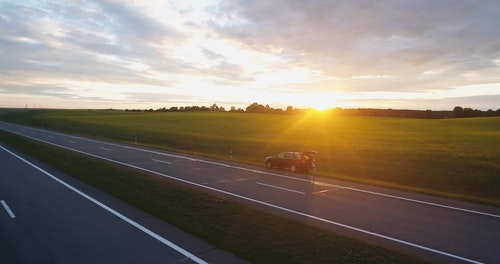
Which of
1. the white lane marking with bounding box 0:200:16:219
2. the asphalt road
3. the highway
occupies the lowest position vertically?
the asphalt road

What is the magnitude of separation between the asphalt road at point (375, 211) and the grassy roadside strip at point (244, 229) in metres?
1.40

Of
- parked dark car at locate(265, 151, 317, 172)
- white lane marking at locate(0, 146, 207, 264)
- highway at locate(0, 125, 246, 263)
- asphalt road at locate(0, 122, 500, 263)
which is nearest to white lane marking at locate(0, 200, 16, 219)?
highway at locate(0, 125, 246, 263)

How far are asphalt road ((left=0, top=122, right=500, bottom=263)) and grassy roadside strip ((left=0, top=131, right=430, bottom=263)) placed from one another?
140cm

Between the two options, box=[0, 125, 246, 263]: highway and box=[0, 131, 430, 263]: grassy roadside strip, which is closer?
box=[0, 125, 246, 263]: highway

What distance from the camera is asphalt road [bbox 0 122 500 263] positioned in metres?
10.3

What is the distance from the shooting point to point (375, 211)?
1439cm

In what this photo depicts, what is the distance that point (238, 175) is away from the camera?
75.4 feet

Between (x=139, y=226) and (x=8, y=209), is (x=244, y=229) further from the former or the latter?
(x=8, y=209)

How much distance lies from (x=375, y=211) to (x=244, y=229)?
628 cm

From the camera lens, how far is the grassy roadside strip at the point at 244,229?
852cm

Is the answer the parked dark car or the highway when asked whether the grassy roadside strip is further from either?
→ the parked dark car

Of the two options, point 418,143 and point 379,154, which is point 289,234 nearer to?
point 379,154

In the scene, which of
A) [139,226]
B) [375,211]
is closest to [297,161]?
[375,211]

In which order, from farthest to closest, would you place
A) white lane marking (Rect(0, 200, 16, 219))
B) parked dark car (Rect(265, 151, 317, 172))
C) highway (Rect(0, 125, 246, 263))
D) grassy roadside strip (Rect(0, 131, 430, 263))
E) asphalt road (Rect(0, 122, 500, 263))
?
parked dark car (Rect(265, 151, 317, 172)) < white lane marking (Rect(0, 200, 16, 219)) < asphalt road (Rect(0, 122, 500, 263)) < grassy roadside strip (Rect(0, 131, 430, 263)) < highway (Rect(0, 125, 246, 263))
